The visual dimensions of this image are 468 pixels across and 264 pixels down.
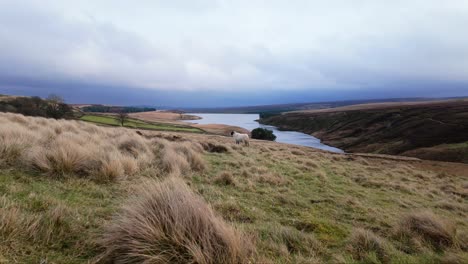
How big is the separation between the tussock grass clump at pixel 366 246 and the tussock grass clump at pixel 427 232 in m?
0.99

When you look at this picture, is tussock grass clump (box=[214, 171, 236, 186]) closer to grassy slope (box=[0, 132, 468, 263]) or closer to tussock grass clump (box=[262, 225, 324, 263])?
grassy slope (box=[0, 132, 468, 263])

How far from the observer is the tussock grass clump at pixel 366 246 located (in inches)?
174

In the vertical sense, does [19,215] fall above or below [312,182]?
above

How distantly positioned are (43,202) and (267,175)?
7.71 m

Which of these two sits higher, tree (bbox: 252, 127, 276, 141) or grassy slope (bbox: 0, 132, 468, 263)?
grassy slope (bbox: 0, 132, 468, 263)

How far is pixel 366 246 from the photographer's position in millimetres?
4723

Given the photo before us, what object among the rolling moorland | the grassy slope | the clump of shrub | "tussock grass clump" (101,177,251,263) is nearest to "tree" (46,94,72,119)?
the clump of shrub

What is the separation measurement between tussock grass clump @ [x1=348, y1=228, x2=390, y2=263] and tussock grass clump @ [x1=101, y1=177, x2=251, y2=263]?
2.09 m

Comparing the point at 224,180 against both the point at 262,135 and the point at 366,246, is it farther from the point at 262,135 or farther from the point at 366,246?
the point at 262,135

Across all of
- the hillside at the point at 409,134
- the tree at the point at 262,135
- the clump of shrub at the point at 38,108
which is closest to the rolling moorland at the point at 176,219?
the clump of shrub at the point at 38,108

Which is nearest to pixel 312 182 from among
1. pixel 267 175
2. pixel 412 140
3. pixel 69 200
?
pixel 267 175

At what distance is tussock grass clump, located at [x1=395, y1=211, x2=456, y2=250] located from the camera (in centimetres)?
553

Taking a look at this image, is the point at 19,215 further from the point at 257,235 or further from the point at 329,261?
the point at 329,261

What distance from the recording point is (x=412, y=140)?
243ft
